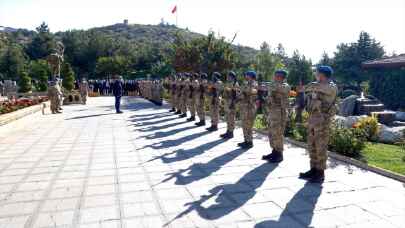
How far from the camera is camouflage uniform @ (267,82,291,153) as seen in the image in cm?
705

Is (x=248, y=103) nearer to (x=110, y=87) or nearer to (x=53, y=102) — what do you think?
(x=53, y=102)

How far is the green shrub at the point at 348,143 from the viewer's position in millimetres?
7789

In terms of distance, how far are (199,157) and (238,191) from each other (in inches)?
90.2

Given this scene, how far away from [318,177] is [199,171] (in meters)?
2.02

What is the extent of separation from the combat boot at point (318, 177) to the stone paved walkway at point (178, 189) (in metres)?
0.15

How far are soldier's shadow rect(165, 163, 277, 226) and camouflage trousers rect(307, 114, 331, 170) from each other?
0.89m

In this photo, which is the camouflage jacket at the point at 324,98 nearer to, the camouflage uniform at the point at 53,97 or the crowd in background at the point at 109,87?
the camouflage uniform at the point at 53,97

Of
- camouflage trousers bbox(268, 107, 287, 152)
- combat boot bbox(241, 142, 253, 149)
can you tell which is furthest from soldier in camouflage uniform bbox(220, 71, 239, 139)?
camouflage trousers bbox(268, 107, 287, 152)

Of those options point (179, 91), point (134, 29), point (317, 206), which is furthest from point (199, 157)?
point (134, 29)

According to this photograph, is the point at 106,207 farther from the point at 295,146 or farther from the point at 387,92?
the point at 387,92

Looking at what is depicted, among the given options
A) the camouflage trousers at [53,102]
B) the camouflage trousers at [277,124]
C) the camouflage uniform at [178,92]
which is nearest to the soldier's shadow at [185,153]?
the camouflage trousers at [277,124]

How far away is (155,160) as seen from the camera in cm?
735

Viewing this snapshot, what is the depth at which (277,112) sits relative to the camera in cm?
714

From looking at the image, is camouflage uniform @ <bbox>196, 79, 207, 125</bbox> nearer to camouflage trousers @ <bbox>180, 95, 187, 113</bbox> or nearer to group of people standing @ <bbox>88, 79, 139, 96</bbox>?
camouflage trousers @ <bbox>180, 95, 187, 113</bbox>
